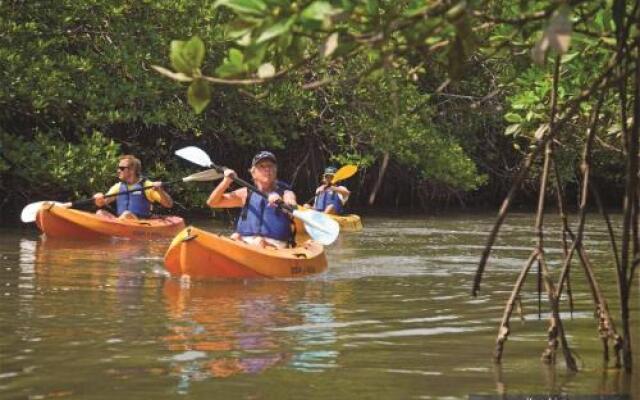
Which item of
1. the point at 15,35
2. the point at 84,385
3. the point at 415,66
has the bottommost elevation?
the point at 84,385

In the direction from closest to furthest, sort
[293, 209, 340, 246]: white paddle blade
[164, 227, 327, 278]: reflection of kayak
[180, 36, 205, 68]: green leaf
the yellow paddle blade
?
[180, 36, 205, 68]: green leaf < [164, 227, 327, 278]: reflection of kayak < [293, 209, 340, 246]: white paddle blade < the yellow paddle blade

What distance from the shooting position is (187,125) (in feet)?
58.5

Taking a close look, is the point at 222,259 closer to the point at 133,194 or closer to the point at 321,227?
the point at 321,227

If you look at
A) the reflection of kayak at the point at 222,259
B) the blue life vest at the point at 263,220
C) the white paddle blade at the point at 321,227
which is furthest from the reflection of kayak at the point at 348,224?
the reflection of kayak at the point at 222,259

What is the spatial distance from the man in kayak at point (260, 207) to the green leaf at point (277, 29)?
714cm

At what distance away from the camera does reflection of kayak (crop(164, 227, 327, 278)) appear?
994 centimetres

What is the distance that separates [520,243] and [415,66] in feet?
34.8

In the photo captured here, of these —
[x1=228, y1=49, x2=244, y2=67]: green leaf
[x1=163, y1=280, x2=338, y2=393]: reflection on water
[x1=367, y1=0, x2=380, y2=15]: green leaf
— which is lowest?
[x1=163, y1=280, x2=338, y2=393]: reflection on water

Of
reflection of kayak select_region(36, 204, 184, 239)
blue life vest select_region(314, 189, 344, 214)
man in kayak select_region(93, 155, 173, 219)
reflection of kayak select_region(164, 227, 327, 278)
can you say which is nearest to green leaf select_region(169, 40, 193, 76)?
reflection of kayak select_region(164, 227, 327, 278)

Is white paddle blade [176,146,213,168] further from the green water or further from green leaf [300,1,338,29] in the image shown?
green leaf [300,1,338,29]

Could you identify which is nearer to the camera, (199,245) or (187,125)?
(199,245)

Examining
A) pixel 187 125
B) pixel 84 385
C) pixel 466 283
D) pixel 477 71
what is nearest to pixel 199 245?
pixel 466 283

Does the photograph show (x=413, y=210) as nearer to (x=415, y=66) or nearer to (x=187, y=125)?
(x=187, y=125)

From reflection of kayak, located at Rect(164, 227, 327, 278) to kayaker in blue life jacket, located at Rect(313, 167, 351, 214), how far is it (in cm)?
764
